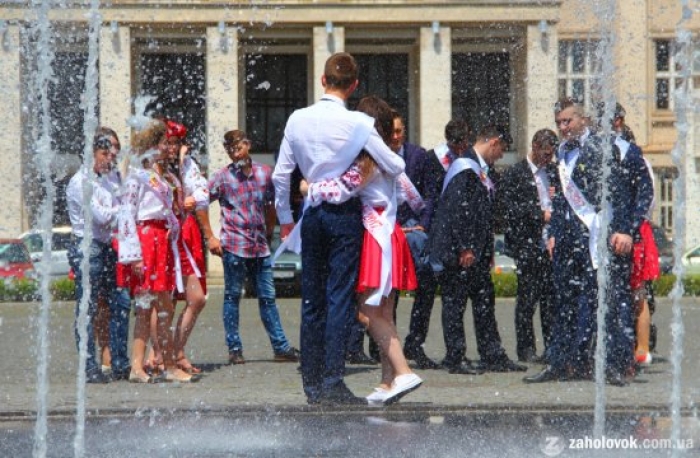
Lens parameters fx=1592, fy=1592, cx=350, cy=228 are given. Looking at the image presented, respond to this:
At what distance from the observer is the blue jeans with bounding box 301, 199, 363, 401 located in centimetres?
862

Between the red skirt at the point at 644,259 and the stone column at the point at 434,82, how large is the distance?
92.0 feet

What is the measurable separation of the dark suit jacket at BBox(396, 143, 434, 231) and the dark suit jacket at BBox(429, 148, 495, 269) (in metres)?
0.44

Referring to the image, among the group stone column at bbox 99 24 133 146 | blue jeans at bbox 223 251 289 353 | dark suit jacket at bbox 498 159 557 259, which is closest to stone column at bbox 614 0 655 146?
stone column at bbox 99 24 133 146

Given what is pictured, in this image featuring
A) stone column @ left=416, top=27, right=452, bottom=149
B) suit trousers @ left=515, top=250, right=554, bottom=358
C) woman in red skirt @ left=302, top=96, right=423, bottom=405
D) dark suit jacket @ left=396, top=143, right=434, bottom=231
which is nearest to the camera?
woman in red skirt @ left=302, top=96, right=423, bottom=405

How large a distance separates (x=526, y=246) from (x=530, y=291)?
1.10ft

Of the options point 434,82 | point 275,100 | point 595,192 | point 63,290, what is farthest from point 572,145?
point 275,100

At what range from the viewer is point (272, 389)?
9.77 metres

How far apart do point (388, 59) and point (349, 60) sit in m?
34.0

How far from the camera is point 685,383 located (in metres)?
9.95

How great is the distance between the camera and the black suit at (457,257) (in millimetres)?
10828

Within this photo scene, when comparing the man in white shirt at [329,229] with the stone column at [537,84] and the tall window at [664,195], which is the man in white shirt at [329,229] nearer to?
the stone column at [537,84]

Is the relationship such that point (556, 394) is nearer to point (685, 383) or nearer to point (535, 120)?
point (685, 383)

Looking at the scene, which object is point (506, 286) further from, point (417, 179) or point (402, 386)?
point (402, 386)

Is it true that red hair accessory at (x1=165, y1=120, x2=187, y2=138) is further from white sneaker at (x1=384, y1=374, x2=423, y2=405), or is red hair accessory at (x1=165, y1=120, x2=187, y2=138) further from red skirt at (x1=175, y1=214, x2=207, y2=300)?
white sneaker at (x1=384, y1=374, x2=423, y2=405)
